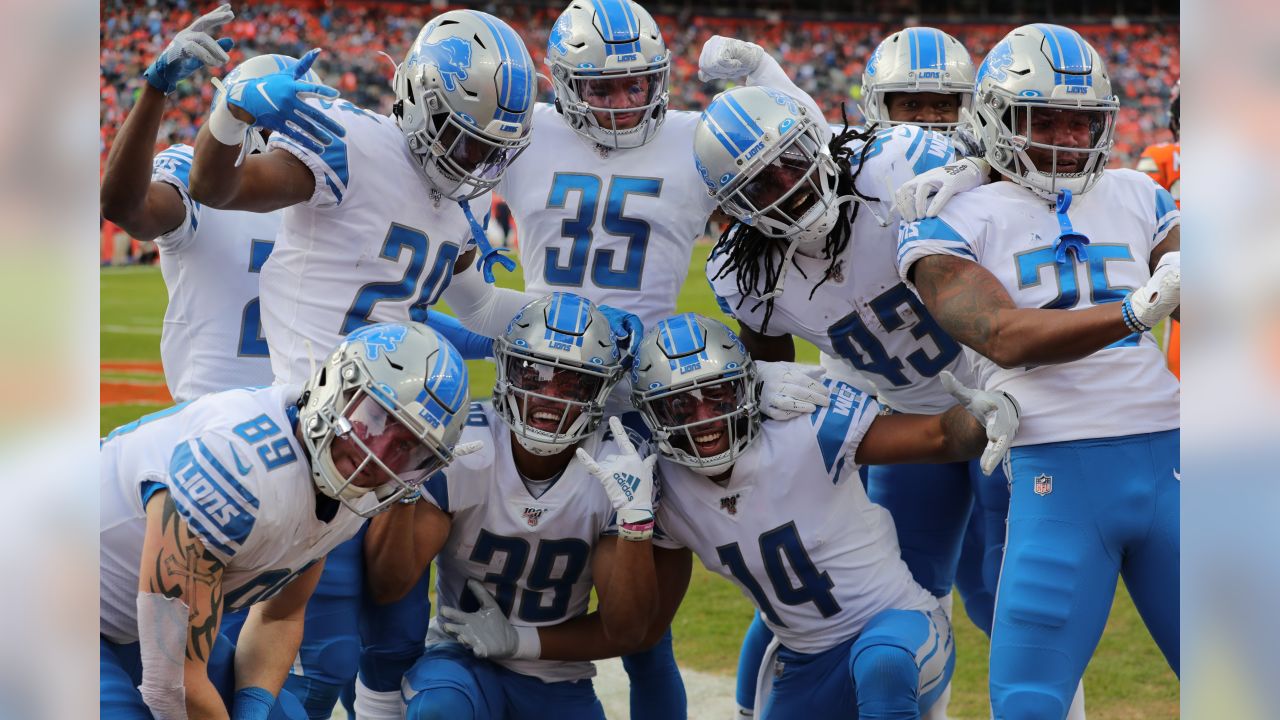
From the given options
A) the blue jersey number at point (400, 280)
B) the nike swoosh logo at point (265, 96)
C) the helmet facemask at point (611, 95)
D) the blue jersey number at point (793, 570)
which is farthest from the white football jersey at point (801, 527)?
the nike swoosh logo at point (265, 96)

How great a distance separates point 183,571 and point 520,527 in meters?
1.18

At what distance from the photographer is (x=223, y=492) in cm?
263

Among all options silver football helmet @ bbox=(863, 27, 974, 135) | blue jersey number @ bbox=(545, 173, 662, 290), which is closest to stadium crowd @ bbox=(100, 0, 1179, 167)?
silver football helmet @ bbox=(863, 27, 974, 135)

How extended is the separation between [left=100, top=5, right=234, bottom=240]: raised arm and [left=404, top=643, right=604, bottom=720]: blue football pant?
4.75ft

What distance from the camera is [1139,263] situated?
3191mm

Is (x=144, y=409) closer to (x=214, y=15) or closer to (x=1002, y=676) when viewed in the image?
(x=214, y=15)

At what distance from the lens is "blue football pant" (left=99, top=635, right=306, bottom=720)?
2.72m

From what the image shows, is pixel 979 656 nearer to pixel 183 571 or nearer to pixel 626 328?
pixel 626 328

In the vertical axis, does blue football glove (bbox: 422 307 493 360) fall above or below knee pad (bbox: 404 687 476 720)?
above

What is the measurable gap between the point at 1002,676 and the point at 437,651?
1.57 meters

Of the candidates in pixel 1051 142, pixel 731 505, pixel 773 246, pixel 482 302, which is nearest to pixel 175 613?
pixel 731 505

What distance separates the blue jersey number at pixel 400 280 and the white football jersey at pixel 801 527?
90cm

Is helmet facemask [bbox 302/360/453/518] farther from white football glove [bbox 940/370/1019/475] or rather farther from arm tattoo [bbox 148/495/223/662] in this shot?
white football glove [bbox 940/370/1019/475]
